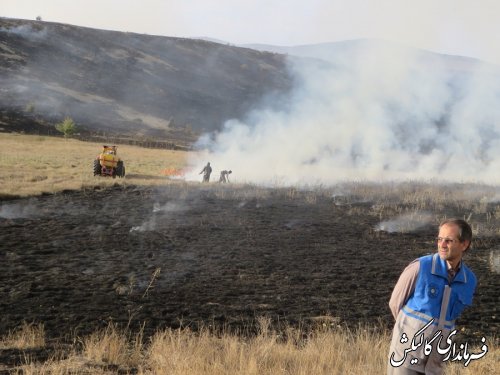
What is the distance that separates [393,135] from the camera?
31391 millimetres

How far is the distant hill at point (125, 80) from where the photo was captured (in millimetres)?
64625

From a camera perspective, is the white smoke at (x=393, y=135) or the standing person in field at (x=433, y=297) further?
the white smoke at (x=393, y=135)

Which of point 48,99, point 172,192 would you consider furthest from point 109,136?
point 172,192

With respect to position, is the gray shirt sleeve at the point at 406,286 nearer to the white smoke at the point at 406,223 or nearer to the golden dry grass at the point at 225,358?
the golden dry grass at the point at 225,358

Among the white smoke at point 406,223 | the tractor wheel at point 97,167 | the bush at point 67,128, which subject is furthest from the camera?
the bush at point 67,128

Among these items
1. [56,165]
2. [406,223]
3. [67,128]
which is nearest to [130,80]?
[67,128]

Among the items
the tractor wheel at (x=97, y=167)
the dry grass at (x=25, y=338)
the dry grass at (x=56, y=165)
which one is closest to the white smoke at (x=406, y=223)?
the dry grass at (x=25, y=338)

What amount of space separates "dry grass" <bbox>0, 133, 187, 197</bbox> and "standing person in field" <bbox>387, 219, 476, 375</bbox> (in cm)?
1749

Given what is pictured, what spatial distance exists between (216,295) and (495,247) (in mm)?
7915

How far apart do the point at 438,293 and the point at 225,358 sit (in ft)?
8.57

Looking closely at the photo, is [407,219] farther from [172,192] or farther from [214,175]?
[214,175]

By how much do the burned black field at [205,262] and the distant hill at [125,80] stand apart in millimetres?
41640

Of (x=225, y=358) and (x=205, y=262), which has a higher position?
(x=225, y=358)

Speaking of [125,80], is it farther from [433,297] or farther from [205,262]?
[433,297]
